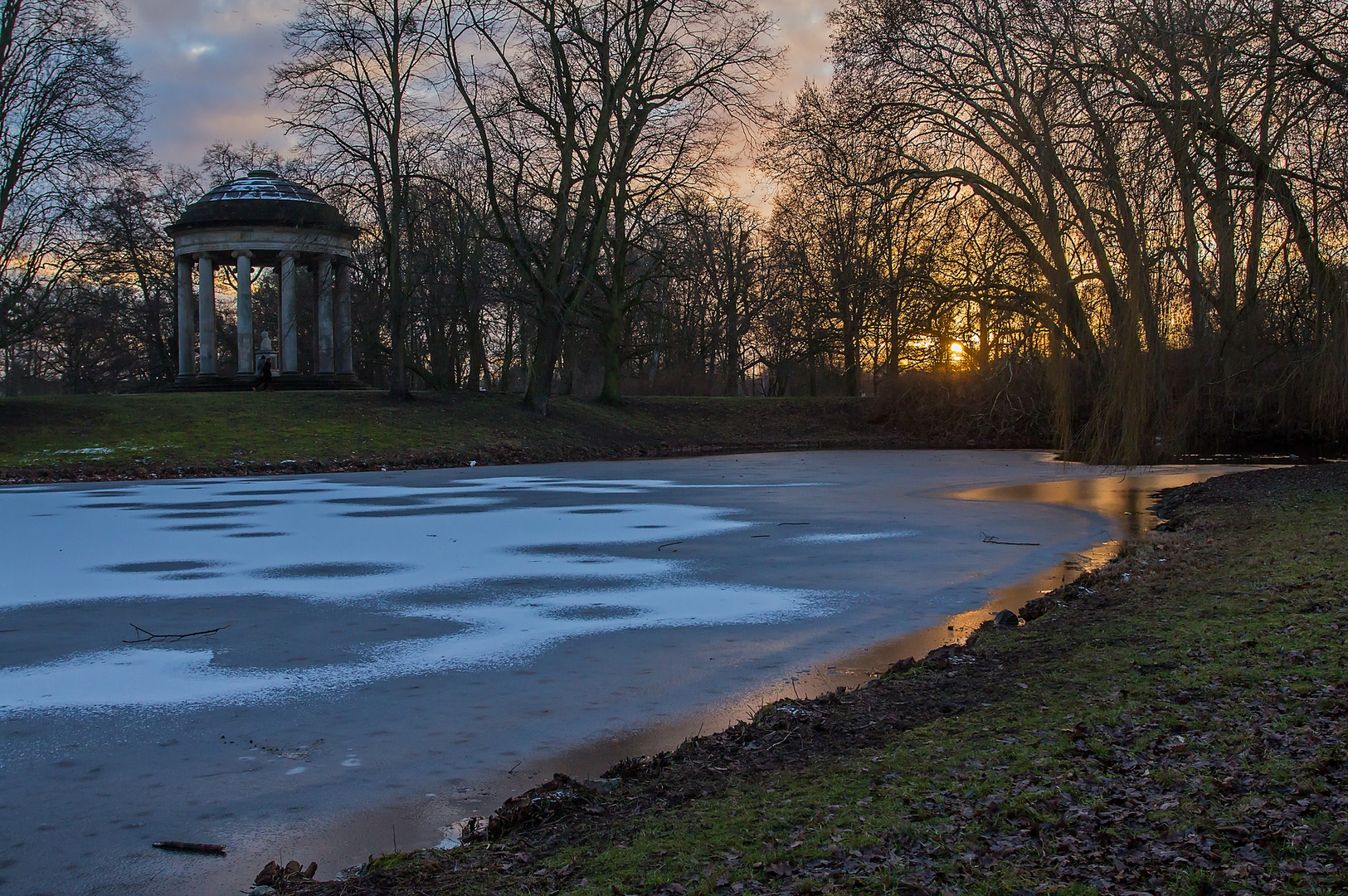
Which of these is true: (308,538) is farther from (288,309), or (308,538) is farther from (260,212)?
(260,212)

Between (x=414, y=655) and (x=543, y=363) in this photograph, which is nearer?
(x=414, y=655)

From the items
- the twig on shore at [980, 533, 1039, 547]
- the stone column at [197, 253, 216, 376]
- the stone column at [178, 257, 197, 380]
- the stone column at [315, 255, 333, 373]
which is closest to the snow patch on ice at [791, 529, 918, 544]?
the twig on shore at [980, 533, 1039, 547]

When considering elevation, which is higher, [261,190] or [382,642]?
[261,190]

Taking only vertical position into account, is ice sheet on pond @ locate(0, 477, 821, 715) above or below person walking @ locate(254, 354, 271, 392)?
below

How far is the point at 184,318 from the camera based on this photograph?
3866 centimetres

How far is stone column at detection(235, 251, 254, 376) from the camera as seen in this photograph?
37.3 metres

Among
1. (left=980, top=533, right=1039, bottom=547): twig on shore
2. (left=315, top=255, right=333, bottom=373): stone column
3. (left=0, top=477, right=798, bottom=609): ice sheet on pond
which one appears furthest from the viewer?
(left=315, top=255, right=333, bottom=373): stone column

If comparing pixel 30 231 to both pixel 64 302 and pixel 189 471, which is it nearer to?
pixel 64 302

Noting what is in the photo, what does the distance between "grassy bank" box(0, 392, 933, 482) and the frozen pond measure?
25.7 ft

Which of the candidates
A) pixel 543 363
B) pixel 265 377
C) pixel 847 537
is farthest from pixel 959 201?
pixel 265 377

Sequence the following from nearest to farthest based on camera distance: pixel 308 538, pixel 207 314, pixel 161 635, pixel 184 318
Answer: pixel 161 635, pixel 308 538, pixel 207 314, pixel 184 318

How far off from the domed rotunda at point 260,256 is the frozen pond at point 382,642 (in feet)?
73.2

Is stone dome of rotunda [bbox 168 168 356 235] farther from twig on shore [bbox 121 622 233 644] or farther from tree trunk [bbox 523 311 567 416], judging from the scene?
twig on shore [bbox 121 622 233 644]

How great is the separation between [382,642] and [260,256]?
36151 millimetres
